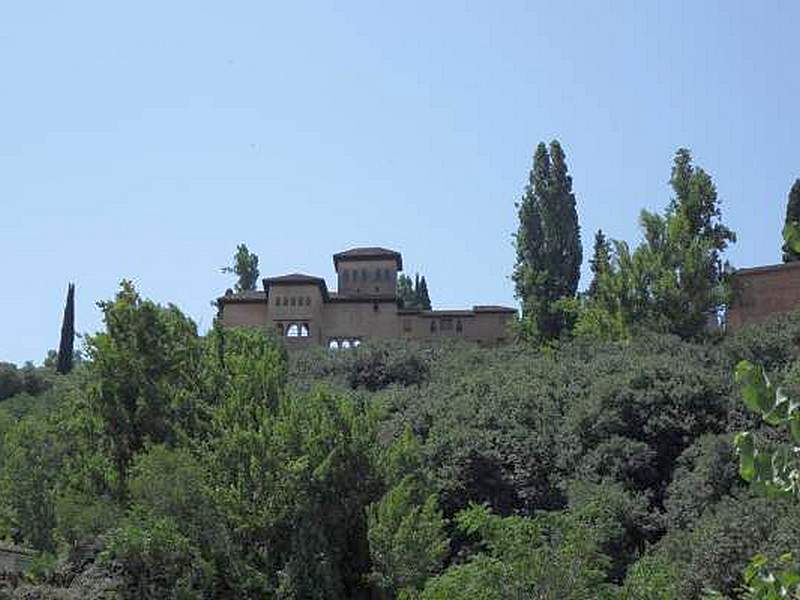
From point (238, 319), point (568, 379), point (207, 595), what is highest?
point (238, 319)

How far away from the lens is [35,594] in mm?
19547

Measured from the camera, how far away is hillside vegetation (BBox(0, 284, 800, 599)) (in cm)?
1934

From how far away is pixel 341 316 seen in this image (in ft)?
196

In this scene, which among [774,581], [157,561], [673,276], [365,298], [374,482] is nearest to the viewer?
[774,581]

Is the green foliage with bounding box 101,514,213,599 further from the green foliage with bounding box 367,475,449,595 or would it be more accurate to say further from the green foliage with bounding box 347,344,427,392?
the green foliage with bounding box 347,344,427,392

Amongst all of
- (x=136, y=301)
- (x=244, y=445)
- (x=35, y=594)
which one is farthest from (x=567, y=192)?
(x=35, y=594)

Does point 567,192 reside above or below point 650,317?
above

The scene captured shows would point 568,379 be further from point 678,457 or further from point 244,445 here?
point 244,445

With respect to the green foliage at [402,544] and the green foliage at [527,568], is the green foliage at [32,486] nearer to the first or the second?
the green foliage at [402,544]

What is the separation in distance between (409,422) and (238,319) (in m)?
29.4

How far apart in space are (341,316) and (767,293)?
20724 mm

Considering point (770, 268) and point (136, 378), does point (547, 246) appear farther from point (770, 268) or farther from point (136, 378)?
point (136, 378)

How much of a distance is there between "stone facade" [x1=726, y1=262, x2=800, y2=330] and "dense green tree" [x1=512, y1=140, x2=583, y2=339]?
6.18 metres

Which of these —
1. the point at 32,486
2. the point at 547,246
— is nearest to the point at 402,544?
the point at 32,486
